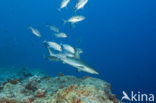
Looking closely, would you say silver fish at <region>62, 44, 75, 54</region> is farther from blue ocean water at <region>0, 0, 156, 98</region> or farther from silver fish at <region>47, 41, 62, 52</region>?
blue ocean water at <region>0, 0, 156, 98</region>

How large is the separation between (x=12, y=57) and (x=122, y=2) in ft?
367

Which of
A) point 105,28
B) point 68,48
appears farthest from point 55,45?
point 105,28

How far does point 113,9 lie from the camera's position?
14250 centimetres

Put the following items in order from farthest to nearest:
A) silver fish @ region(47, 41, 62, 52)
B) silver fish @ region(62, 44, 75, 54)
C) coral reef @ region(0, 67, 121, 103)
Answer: silver fish @ region(47, 41, 62, 52) → silver fish @ region(62, 44, 75, 54) → coral reef @ region(0, 67, 121, 103)

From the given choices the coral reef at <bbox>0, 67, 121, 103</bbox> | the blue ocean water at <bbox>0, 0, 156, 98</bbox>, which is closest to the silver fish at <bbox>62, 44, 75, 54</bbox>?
the coral reef at <bbox>0, 67, 121, 103</bbox>

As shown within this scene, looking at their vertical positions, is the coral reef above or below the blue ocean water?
below

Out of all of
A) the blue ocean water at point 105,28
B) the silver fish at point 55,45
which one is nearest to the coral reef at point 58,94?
the silver fish at point 55,45

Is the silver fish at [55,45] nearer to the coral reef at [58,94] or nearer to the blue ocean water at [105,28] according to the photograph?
the coral reef at [58,94]

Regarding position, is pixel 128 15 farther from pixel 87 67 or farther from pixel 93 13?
pixel 87 67

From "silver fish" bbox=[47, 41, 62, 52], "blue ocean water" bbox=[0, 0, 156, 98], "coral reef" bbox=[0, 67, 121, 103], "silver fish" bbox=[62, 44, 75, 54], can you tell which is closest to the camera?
→ "coral reef" bbox=[0, 67, 121, 103]

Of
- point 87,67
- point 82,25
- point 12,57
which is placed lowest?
point 87,67

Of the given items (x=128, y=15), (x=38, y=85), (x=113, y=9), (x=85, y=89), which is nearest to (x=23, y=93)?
(x=38, y=85)

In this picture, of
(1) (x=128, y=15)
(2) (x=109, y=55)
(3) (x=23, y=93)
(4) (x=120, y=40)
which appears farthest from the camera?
(4) (x=120, y=40)

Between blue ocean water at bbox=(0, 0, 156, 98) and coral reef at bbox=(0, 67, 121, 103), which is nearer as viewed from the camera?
coral reef at bbox=(0, 67, 121, 103)
